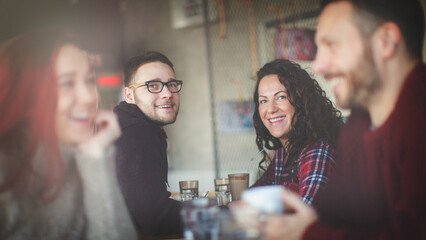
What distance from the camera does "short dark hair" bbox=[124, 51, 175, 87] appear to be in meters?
1.45

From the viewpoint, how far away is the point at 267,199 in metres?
0.92

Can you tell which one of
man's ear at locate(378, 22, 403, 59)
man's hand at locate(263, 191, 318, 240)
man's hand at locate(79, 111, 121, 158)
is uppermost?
man's ear at locate(378, 22, 403, 59)

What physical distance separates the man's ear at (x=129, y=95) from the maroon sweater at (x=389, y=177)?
0.81 m

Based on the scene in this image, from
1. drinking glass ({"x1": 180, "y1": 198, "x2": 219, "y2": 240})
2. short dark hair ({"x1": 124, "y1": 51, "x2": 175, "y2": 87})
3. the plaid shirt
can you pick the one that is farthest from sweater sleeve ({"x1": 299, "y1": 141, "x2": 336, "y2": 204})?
short dark hair ({"x1": 124, "y1": 51, "x2": 175, "y2": 87})

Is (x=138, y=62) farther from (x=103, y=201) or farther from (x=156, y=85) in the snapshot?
(x=103, y=201)

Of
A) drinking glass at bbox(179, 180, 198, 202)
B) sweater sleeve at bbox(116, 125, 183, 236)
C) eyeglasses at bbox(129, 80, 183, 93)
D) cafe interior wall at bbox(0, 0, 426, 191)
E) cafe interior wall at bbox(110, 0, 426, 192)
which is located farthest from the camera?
cafe interior wall at bbox(110, 0, 426, 192)

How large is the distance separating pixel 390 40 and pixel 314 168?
678 millimetres

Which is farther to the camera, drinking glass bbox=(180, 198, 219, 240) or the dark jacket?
the dark jacket

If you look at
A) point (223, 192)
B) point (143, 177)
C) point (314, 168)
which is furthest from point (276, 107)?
point (143, 177)

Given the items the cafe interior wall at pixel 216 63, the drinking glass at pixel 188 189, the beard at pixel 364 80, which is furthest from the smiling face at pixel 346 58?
the cafe interior wall at pixel 216 63

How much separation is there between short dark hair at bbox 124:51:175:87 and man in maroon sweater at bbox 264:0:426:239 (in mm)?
664

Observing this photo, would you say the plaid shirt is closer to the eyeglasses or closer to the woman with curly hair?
the woman with curly hair

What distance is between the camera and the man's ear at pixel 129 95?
1.45 meters

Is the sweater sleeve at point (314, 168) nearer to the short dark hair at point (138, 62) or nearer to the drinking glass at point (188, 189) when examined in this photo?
the drinking glass at point (188, 189)
